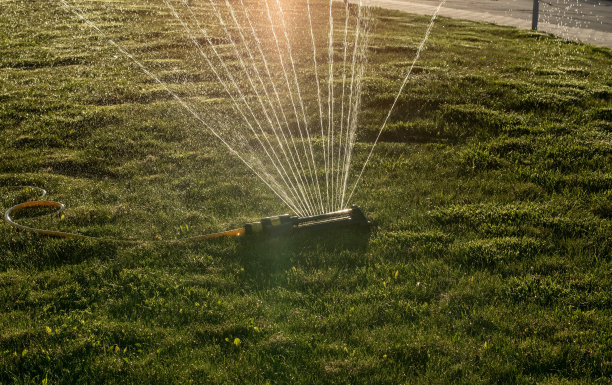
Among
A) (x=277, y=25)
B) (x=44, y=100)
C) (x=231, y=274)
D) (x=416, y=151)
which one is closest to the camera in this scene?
(x=231, y=274)

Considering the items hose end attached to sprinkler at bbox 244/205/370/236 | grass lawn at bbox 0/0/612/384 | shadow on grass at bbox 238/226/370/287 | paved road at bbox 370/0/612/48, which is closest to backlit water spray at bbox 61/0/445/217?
grass lawn at bbox 0/0/612/384

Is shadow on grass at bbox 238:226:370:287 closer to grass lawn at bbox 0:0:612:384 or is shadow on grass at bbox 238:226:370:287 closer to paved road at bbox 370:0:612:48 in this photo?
grass lawn at bbox 0:0:612:384

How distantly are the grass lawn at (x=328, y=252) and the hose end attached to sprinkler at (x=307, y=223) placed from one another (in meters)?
0.11

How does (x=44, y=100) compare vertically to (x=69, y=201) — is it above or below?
above

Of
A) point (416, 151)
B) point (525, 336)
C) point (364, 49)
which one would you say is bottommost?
point (525, 336)

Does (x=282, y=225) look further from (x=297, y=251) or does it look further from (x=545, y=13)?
(x=545, y=13)

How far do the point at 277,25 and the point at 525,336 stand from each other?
436 inches

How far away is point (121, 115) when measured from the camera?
7.40m

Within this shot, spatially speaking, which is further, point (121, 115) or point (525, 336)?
point (121, 115)

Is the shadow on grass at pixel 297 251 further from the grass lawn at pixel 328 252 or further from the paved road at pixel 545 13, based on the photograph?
the paved road at pixel 545 13

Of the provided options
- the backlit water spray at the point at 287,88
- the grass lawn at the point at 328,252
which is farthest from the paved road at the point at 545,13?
the grass lawn at the point at 328,252

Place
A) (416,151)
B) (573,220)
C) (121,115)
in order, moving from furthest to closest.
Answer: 1. (121,115)
2. (416,151)
3. (573,220)

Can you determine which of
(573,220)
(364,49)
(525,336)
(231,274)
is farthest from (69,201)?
(364,49)

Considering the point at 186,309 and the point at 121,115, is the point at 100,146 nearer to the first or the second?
the point at 121,115
